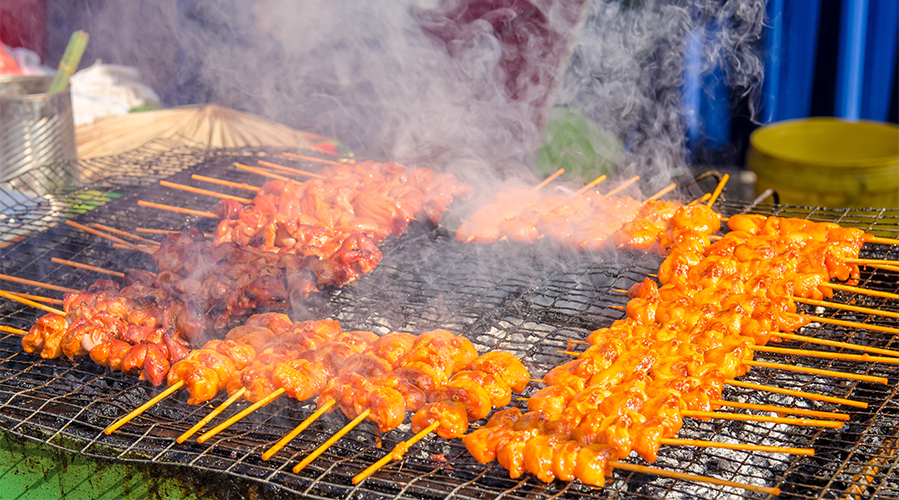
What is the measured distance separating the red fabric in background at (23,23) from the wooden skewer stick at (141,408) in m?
9.53

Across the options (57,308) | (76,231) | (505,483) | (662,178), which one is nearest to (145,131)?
(76,231)

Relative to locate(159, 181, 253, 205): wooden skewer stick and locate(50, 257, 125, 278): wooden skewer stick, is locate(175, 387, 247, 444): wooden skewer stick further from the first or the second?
locate(159, 181, 253, 205): wooden skewer stick

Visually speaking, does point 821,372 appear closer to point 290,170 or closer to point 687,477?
point 687,477

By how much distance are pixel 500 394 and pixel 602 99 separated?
6.68 m

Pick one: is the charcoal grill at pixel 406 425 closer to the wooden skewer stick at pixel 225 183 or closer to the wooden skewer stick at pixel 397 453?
the wooden skewer stick at pixel 397 453

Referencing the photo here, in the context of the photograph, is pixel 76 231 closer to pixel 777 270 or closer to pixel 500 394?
pixel 500 394

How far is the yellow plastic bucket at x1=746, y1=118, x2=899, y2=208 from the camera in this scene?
6715mm

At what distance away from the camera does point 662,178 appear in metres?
6.25

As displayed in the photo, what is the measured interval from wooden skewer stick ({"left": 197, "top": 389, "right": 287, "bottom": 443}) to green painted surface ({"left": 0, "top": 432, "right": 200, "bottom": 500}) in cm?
24

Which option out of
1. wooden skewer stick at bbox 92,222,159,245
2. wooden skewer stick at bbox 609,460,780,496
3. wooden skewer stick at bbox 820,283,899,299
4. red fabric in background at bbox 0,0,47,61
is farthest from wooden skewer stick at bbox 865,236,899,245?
red fabric in background at bbox 0,0,47,61

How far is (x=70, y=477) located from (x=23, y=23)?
975cm

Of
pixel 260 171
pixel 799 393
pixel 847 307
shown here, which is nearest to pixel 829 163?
pixel 847 307

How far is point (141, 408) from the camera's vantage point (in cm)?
310

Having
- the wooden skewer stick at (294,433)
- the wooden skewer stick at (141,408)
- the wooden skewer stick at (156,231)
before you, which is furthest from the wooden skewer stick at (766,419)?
the wooden skewer stick at (156,231)
